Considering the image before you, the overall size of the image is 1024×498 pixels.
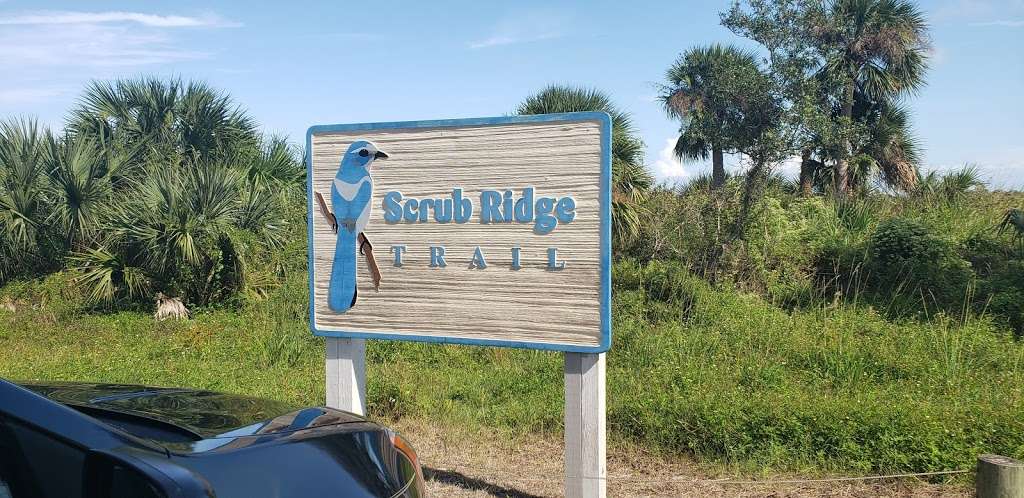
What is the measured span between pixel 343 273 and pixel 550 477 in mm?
1813

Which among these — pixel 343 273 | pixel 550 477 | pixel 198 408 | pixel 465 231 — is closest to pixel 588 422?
pixel 550 477

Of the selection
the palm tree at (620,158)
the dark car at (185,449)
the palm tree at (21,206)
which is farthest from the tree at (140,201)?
the dark car at (185,449)

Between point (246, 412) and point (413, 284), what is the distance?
83.2 inches

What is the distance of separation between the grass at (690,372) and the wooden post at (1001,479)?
1149 mm

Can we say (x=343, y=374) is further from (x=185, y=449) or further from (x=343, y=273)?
(x=185, y=449)

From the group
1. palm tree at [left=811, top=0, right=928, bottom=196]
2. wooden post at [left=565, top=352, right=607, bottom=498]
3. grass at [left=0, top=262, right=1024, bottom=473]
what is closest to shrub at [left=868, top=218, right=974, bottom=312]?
grass at [left=0, top=262, right=1024, bottom=473]

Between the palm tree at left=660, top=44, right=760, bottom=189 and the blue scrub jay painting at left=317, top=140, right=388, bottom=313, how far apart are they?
7.44 m

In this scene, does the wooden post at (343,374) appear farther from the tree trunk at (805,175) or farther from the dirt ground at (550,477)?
the tree trunk at (805,175)

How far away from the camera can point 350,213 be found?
15.6ft

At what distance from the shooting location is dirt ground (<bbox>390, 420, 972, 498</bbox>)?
456cm

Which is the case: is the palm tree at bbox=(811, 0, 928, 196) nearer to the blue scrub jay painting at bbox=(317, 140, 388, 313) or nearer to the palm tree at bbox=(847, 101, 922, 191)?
the palm tree at bbox=(847, 101, 922, 191)

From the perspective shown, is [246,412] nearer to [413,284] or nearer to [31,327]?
[413,284]

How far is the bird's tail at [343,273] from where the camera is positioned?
4766 millimetres

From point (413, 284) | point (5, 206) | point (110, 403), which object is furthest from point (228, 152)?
point (110, 403)
